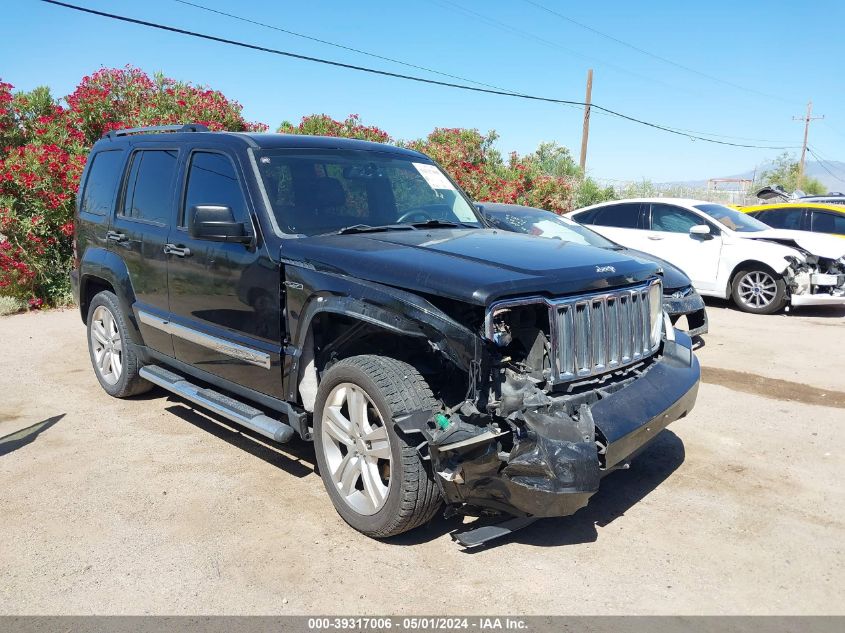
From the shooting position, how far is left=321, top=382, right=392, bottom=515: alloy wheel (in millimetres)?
3502

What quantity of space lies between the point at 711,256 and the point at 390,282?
351 inches

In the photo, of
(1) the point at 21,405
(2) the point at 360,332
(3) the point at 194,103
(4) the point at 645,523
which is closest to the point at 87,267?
(1) the point at 21,405

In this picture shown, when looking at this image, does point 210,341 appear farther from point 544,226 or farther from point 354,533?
point 544,226

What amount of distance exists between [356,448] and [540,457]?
3.48ft

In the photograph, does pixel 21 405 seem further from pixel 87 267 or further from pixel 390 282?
pixel 390 282

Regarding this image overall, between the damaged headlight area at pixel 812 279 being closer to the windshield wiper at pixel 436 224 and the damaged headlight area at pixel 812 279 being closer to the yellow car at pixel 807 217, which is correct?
the yellow car at pixel 807 217

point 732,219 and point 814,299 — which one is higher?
point 732,219

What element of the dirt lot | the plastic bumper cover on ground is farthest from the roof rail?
the plastic bumper cover on ground

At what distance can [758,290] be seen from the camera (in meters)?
10.6

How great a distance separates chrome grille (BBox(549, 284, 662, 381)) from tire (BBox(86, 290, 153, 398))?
3800mm

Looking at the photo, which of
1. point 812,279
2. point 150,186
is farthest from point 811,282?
point 150,186

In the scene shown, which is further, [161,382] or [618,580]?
[161,382]

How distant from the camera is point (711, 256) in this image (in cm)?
1095

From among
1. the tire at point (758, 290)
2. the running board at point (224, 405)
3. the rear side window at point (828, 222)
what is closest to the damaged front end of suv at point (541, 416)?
the running board at point (224, 405)
